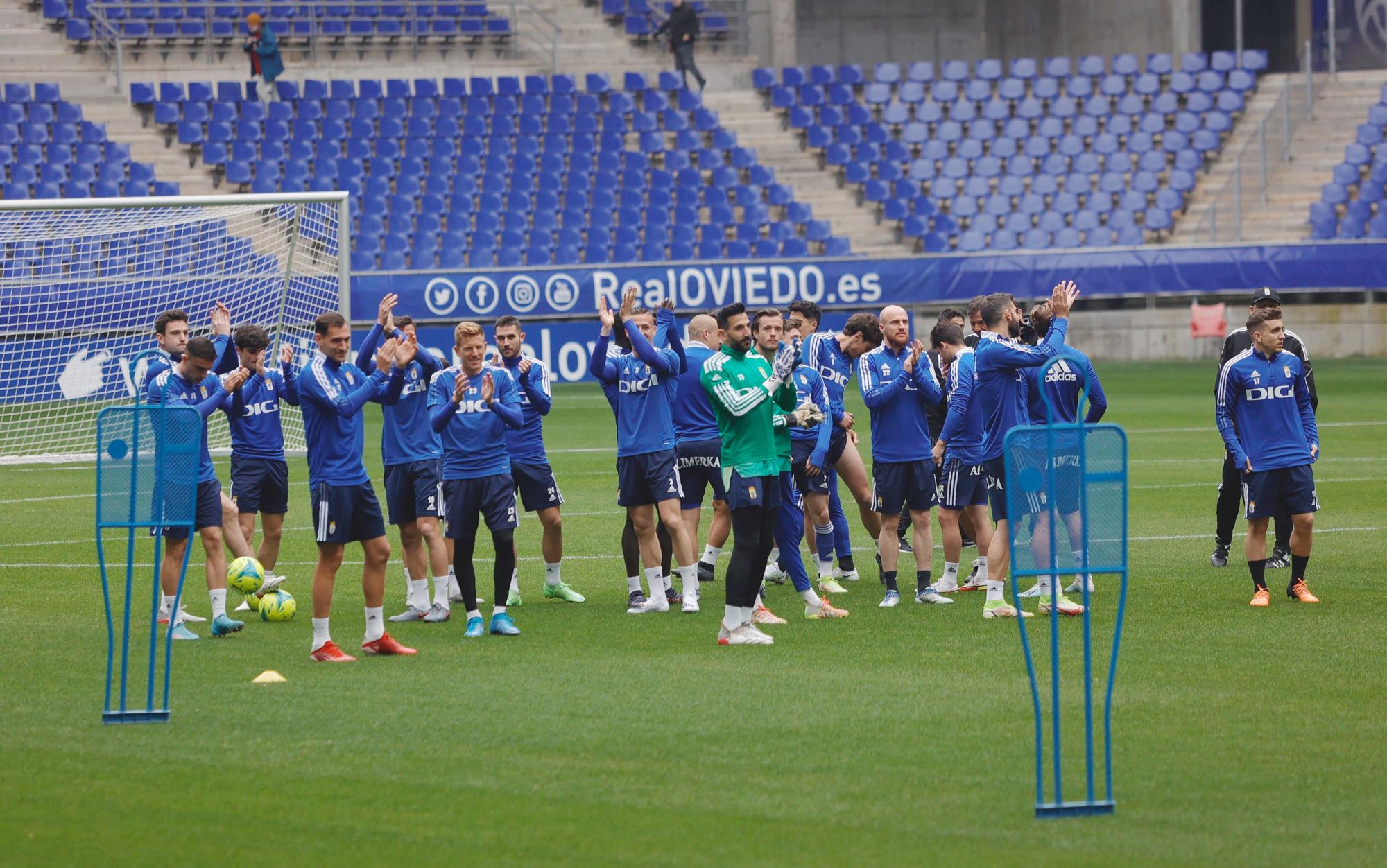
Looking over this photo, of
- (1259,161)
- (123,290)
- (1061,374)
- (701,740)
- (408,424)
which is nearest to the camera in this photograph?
(701,740)

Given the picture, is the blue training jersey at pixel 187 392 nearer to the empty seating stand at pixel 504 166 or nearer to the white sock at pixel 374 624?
the white sock at pixel 374 624

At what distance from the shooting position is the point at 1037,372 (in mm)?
11211

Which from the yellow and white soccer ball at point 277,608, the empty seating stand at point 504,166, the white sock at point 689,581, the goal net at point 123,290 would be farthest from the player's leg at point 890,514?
the empty seating stand at point 504,166

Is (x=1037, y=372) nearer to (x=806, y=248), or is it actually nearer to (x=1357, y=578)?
(x=1357, y=578)

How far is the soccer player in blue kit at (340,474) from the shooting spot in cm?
950

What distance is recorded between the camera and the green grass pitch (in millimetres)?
5938

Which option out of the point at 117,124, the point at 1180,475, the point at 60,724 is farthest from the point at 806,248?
the point at 60,724

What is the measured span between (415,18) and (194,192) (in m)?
7.72

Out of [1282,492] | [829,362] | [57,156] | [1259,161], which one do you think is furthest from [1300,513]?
[1259,161]

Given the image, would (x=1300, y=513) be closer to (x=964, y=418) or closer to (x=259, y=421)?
(x=964, y=418)

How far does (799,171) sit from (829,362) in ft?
88.3

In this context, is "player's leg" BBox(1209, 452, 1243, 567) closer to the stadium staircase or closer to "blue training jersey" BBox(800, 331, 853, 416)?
"blue training jersey" BBox(800, 331, 853, 416)

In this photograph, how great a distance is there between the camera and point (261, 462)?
1180 centimetres

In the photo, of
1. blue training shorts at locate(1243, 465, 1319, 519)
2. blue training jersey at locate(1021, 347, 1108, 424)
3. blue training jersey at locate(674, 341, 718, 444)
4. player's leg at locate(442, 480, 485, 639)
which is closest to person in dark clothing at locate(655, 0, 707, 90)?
blue training jersey at locate(674, 341, 718, 444)
